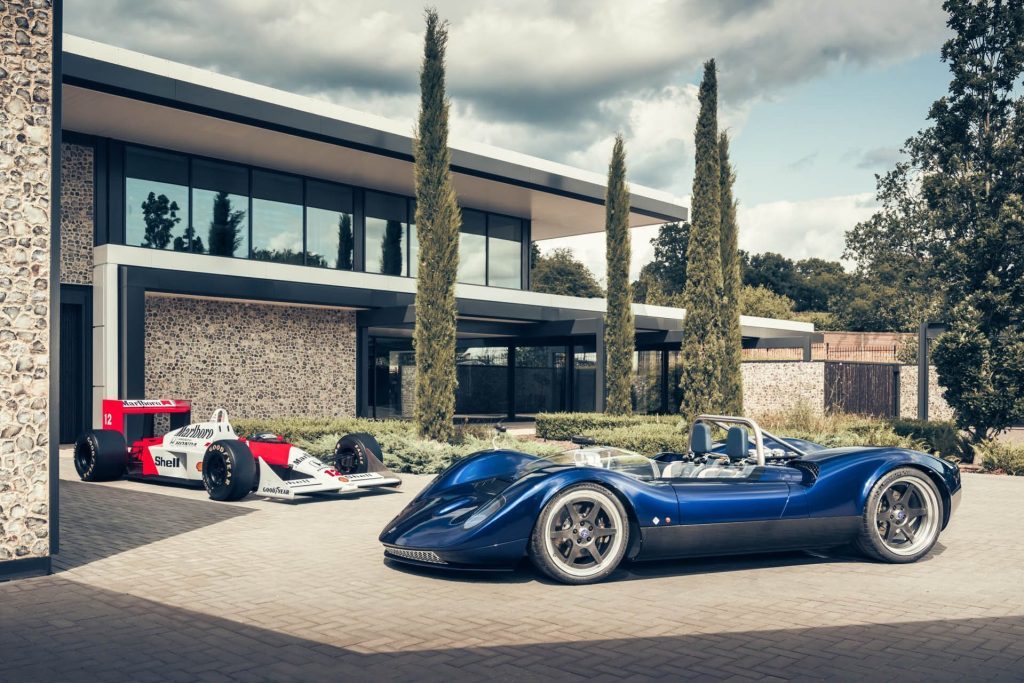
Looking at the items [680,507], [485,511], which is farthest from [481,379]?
[485,511]

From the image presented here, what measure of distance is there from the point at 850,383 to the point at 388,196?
16077mm

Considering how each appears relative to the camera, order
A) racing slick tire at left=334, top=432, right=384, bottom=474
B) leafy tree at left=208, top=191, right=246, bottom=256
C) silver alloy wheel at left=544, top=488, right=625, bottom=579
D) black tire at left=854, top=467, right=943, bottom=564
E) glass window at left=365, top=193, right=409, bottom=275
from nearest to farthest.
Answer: silver alloy wheel at left=544, top=488, right=625, bottom=579
black tire at left=854, top=467, right=943, bottom=564
racing slick tire at left=334, top=432, right=384, bottom=474
leafy tree at left=208, top=191, right=246, bottom=256
glass window at left=365, top=193, right=409, bottom=275

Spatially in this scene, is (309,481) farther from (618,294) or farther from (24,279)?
(618,294)

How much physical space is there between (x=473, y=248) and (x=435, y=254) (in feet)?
34.6

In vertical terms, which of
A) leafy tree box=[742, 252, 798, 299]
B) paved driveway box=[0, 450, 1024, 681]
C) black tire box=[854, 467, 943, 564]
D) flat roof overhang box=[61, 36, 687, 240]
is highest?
leafy tree box=[742, 252, 798, 299]

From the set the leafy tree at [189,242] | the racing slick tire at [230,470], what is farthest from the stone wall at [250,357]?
the racing slick tire at [230,470]

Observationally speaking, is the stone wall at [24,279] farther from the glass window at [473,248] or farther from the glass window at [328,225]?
the glass window at [473,248]

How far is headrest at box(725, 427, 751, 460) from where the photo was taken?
7.22 meters

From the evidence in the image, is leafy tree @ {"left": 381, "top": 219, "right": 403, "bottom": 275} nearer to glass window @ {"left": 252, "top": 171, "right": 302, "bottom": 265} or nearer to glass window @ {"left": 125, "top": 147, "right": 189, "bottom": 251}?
glass window @ {"left": 252, "top": 171, "right": 302, "bottom": 265}

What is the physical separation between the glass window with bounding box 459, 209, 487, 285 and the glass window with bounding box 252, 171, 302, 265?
5.89 metres

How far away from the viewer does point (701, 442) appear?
7469mm

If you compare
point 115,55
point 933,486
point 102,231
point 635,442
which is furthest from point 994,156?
point 102,231

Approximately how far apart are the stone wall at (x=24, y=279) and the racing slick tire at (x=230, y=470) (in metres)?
3.90

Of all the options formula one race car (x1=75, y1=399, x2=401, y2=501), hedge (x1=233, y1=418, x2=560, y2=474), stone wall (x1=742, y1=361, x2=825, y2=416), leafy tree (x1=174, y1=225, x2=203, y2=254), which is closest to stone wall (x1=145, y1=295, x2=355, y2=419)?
leafy tree (x1=174, y1=225, x2=203, y2=254)
